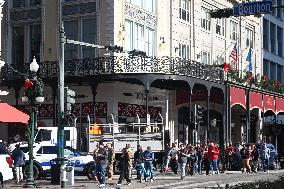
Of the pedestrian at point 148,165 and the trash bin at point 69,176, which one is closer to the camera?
the trash bin at point 69,176

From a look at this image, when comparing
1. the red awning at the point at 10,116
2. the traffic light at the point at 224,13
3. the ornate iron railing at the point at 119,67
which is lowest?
the red awning at the point at 10,116

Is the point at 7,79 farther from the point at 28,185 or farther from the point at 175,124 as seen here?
the point at 28,185

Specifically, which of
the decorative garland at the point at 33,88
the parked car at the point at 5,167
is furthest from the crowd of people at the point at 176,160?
the parked car at the point at 5,167

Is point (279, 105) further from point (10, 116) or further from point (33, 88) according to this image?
point (10, 116)

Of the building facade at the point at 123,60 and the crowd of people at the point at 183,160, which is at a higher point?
the building facade at the point at 123,60

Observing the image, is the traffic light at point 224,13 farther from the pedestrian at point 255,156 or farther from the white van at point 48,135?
the white van at point 48,135

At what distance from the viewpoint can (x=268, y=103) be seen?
160ft

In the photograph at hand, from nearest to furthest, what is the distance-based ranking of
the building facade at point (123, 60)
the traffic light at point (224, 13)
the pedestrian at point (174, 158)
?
the traffic light at point (224, 13) < the pedestrian at point (174, 158) < the building facade at point (123, 60)

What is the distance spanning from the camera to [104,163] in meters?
25.5

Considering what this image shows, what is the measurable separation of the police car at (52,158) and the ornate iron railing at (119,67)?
8.23 m

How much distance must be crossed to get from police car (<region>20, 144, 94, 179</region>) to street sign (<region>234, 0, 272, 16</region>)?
567 inches

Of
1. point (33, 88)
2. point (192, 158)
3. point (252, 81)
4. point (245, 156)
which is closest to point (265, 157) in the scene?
point (245, 156)

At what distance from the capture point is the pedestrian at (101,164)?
25108 mm

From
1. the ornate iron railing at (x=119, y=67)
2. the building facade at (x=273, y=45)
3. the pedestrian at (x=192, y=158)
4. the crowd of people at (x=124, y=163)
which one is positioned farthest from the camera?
Result: the building facade at (x=273, y=45)
